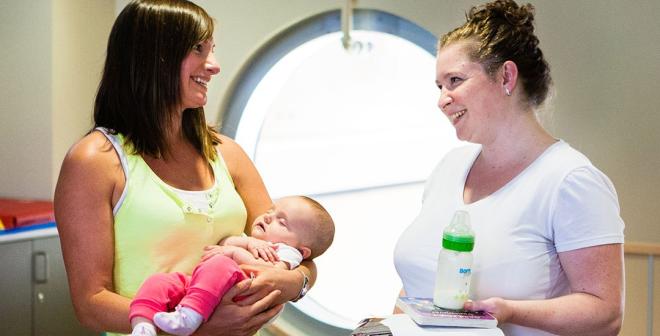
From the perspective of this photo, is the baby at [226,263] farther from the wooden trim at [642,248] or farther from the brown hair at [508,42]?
the wooden trim at [642,248]

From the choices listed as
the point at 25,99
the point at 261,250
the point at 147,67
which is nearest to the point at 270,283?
the point at 261,250

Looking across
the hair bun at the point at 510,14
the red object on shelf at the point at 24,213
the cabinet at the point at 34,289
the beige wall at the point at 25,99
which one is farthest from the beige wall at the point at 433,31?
the cabinet at the point at 34,289

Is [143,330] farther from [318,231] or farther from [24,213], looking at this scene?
[24,213]

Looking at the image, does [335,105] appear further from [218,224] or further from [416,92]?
[218,224]

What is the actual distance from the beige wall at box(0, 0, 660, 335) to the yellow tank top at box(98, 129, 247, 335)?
2.73ft

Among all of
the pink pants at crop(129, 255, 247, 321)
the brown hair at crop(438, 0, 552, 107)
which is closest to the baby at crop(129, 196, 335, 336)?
the pink pants at crop(129, 255, 247, 321)

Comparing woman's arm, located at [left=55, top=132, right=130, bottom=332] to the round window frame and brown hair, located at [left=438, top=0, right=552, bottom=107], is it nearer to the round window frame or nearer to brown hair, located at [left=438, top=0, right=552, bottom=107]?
brown hair, located at [left=438, top=0, right=552, bottom=107]

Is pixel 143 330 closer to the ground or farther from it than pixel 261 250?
closer to the ground

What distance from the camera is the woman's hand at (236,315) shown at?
147 cm

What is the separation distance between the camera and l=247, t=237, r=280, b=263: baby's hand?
63.6 inches

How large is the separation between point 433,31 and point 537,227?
Result: 1.14m

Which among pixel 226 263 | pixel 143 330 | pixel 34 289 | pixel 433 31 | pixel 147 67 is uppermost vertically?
pixel 433 31

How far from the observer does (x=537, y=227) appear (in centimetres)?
147

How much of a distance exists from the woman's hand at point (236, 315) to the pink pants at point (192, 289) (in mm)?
23
